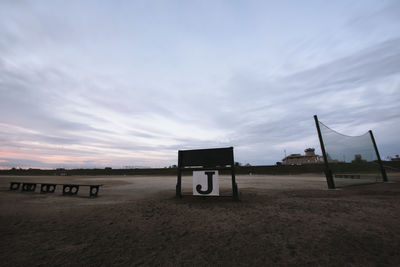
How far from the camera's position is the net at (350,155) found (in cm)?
1105

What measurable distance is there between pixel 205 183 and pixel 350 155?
11123mm

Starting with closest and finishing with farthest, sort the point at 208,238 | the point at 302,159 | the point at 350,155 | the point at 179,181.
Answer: the point at 208,238 → the point at 179,181 → the point at 350,155 → the point at 302,159

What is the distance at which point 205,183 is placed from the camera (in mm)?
8312

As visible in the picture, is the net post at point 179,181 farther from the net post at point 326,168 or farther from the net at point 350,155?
the net at point 350,155

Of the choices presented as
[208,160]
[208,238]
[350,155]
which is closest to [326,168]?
[350,155]

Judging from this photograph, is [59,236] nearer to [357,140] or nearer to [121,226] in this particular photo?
[121,226]

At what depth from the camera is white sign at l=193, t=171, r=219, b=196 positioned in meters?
8.11

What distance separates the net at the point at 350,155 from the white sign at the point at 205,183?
7777 millimetres

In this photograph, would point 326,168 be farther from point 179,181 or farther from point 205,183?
point 179,181

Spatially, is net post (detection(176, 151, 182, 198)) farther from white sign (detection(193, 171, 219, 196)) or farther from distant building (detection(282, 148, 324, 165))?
distant building (detection(282, 148, 324, 165))

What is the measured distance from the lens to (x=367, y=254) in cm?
277

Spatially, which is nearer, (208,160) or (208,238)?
(208,238)

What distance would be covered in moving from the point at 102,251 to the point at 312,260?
363 cm

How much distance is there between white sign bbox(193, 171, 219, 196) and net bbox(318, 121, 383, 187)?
7.78 metres
